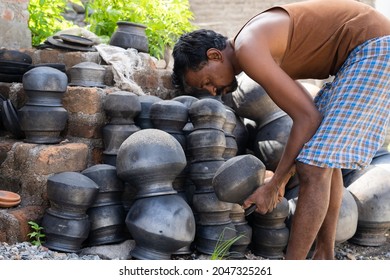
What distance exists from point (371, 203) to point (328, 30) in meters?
1.62

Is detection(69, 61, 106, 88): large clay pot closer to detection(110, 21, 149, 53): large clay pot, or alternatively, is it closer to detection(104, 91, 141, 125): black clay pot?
detection(104, 91, 141, 125): black clay pot

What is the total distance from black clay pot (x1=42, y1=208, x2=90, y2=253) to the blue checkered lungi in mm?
1396

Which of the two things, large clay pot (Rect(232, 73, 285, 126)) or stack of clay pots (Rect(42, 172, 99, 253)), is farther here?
large clay pot (Rect(232, 73, 285, 126))

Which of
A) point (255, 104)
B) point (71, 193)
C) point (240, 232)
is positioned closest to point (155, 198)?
point (71, 193)

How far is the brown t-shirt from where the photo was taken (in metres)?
2.59

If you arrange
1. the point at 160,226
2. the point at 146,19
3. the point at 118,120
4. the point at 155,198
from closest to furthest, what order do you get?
the point at 160,226
the point at 155,198
the point at 118,120
the point at 146,19

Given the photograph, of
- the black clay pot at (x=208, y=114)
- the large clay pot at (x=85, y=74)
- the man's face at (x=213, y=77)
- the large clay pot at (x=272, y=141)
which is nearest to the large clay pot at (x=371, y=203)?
the large clay pot at (x=272, y=141)

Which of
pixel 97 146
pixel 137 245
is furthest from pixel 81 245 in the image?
pixel 97 146

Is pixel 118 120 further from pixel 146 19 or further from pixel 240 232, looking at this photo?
pixel 146 19

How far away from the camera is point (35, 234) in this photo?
120 inches

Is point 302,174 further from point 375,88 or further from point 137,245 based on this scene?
point 137,245

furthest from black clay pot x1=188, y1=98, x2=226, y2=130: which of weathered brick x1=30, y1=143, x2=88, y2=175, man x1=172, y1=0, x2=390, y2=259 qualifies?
weathered brick x1=30, y1=143, x2=88, y2=175

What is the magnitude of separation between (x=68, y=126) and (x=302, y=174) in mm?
1924

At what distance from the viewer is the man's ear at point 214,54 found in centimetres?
271
